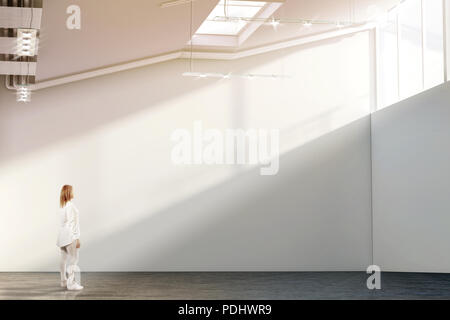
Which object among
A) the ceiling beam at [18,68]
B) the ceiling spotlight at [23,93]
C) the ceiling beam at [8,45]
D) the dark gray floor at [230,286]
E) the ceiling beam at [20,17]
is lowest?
the dark gray floor at [230,286]

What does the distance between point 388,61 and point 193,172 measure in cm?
450

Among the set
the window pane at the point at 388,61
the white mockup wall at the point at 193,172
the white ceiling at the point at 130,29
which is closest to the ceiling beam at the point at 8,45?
the white ceiling at the point at 130,29

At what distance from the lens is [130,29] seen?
1050cm

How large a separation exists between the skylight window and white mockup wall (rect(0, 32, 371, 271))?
0.83m

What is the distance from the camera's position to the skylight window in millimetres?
10021

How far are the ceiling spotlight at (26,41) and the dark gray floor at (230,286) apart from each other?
11.0 feet

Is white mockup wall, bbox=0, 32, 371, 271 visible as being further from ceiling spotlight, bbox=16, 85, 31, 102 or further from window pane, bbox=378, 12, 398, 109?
ceiling spotlight, bbox=16, 85, 31, 102

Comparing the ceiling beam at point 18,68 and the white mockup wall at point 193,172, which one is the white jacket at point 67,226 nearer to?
the ceiling beam at point 18,68

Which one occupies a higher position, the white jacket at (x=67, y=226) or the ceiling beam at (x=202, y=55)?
the ceiling beam at (x=202, y=55)

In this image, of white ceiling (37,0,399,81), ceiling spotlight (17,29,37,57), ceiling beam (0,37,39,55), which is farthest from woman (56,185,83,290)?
white ceiling (37,0,399,81)

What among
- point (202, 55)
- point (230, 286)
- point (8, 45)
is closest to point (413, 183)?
point (230, 286)

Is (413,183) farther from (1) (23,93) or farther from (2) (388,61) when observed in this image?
(1) (23,93)

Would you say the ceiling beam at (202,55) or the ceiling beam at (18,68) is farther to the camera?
the ceiling beam at (202,55)

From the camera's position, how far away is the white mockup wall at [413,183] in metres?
11.1
